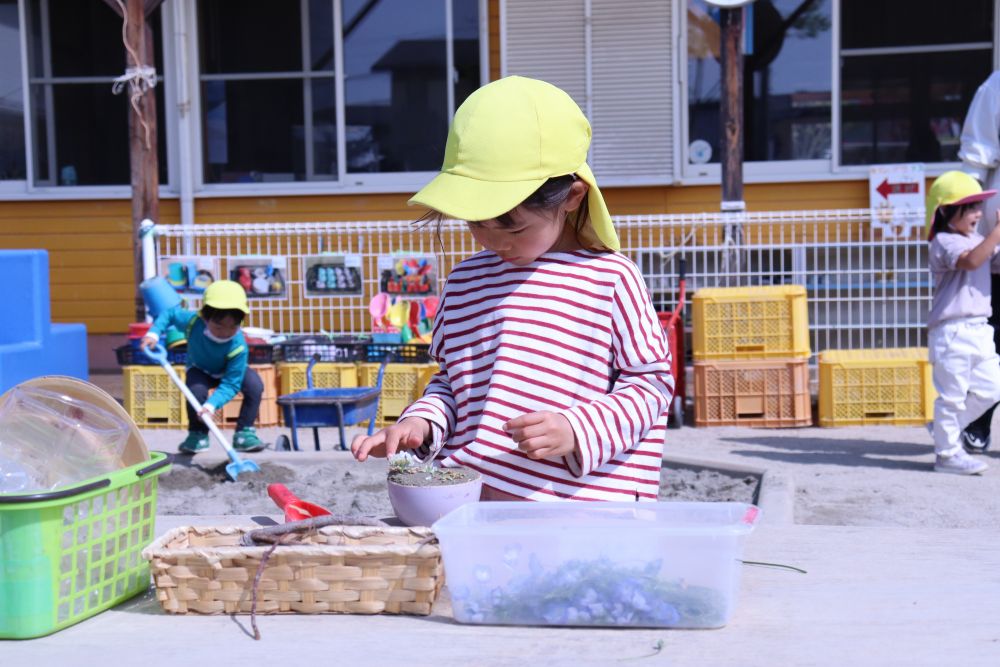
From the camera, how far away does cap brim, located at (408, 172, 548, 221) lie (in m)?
1.76

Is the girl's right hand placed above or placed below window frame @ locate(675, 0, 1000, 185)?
below

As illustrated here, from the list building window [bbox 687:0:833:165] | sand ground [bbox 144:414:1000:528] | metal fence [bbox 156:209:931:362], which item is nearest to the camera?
sand ground [bbox 144:414:1000:528]

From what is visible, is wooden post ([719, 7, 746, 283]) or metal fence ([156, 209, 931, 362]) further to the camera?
wooden post ([719, 7, 746, 283])

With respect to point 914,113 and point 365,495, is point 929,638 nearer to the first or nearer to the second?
point 365,495

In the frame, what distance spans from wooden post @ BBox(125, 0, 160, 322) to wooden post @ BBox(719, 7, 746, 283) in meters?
4.46

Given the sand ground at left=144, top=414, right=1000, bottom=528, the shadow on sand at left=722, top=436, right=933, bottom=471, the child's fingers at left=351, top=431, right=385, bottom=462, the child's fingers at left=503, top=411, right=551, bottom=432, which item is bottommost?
the shadow on sand at left=722, top=436, right=933, bottom=471

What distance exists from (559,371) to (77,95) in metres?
10.5

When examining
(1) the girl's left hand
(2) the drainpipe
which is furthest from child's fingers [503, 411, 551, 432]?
(2) the drainpipe

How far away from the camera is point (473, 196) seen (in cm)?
179

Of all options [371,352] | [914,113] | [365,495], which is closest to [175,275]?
[371,352]

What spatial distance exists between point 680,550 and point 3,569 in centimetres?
92

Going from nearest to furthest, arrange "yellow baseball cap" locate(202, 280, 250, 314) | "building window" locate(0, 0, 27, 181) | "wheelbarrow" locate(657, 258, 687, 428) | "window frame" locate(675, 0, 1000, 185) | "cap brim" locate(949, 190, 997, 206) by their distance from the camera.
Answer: "cap brim" locate(949, 190, 997, 206), "yellow baseball cap" locate(202, 280, 250, 314), "wheelbarrow" locate(657, 258, 687, 428), "window frame" locate(675, 0, 1000, 185), "building window" locate(0, 0, 27, 181)

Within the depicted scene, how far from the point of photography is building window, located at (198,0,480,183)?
1073 centimetres

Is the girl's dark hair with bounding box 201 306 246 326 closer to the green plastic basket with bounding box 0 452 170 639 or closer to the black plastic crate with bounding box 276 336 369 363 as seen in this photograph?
the black plastic crate with bounding box 276 336 369 363
